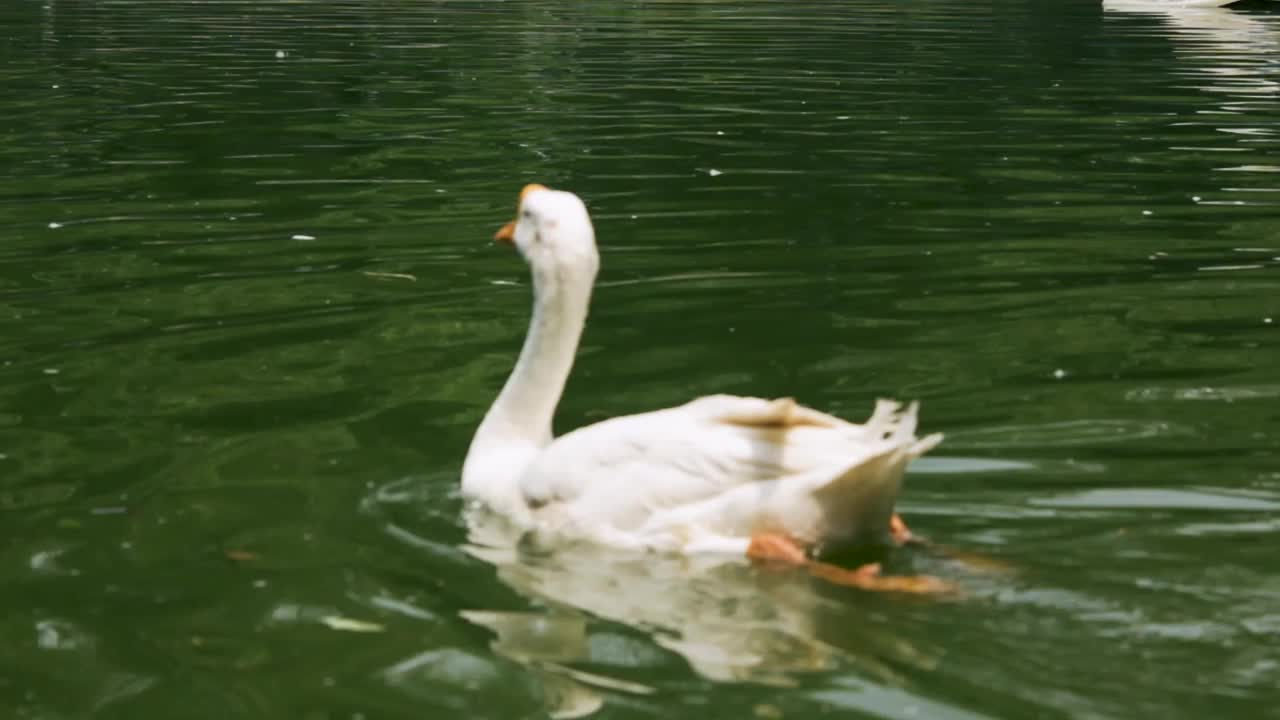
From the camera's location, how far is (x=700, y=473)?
6.39 m

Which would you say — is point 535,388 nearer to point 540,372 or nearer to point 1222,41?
point 540,372

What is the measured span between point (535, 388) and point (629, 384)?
187 cm

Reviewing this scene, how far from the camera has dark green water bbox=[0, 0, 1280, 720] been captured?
572cm

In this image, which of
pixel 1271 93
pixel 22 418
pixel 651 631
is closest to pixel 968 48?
pixel 1271 93

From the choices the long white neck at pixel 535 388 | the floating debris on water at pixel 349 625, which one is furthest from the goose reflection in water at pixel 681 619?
the long white neck at pixel 535 388

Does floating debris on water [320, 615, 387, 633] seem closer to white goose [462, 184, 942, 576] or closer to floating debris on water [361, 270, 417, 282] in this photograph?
white goose [462, 184, 942, 576]

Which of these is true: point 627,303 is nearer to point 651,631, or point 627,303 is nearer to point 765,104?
point 651,631

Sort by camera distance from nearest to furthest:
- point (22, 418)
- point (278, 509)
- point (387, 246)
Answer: point (278, 509) < point (22, 418) < point (387, 246)

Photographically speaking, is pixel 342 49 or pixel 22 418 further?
pixel 342 49

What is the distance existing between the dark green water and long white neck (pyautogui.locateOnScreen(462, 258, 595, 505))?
25 cm

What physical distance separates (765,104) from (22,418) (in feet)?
44.9

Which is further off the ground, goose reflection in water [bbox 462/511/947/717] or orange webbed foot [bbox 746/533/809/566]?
orange webbed foot [bbox 746/533/809/566]

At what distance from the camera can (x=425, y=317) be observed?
34.2 feet

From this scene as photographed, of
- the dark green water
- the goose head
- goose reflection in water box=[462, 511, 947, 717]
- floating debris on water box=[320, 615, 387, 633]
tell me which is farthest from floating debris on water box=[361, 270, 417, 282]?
floating debris on water box=[320, 615, 387, 633]
